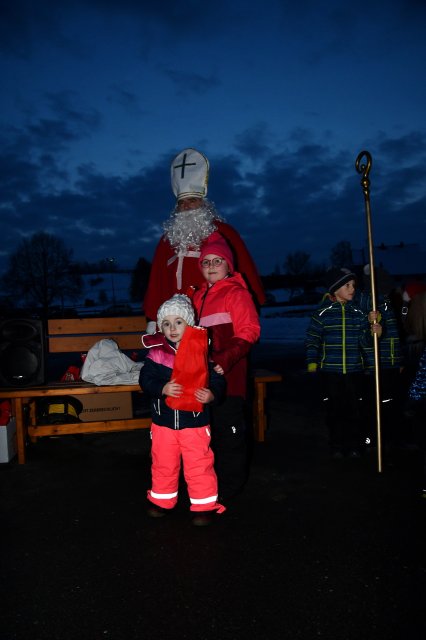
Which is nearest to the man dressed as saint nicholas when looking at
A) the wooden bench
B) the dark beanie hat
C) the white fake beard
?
the white fake beard

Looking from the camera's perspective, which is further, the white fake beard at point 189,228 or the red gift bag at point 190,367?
the white fake beard at point 189,228

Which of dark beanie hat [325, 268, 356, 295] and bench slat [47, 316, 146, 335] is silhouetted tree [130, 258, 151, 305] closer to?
bench slat [47, 316, 146, 335]

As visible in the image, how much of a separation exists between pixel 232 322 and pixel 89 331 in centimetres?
295

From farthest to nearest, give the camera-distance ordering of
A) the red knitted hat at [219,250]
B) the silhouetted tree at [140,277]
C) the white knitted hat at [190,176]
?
the silhouetted tree at [140,277] < the white knitted hat at [190,176] < the red knitted hat at [219,250]

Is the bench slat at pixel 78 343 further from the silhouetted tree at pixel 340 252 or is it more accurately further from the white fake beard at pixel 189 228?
the silhouetted tree at pixel 340 252

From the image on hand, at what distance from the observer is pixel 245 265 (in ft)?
16.0

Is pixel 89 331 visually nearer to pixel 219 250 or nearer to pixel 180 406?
pixel 219 250

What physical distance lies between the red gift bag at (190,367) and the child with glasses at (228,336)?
384mm

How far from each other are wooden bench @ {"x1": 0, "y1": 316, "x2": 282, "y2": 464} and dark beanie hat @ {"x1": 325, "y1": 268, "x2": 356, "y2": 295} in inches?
46.0

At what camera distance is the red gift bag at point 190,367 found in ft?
11.0

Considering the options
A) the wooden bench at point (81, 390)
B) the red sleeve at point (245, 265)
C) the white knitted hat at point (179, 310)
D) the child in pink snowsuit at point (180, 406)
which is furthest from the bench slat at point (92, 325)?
the white knitted hat at point (179, 310)

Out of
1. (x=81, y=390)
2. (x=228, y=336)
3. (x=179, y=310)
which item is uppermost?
(x=179, y=310)

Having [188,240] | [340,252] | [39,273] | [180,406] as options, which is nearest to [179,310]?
[180,406]

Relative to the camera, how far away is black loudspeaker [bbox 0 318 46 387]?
5008 millimetres
